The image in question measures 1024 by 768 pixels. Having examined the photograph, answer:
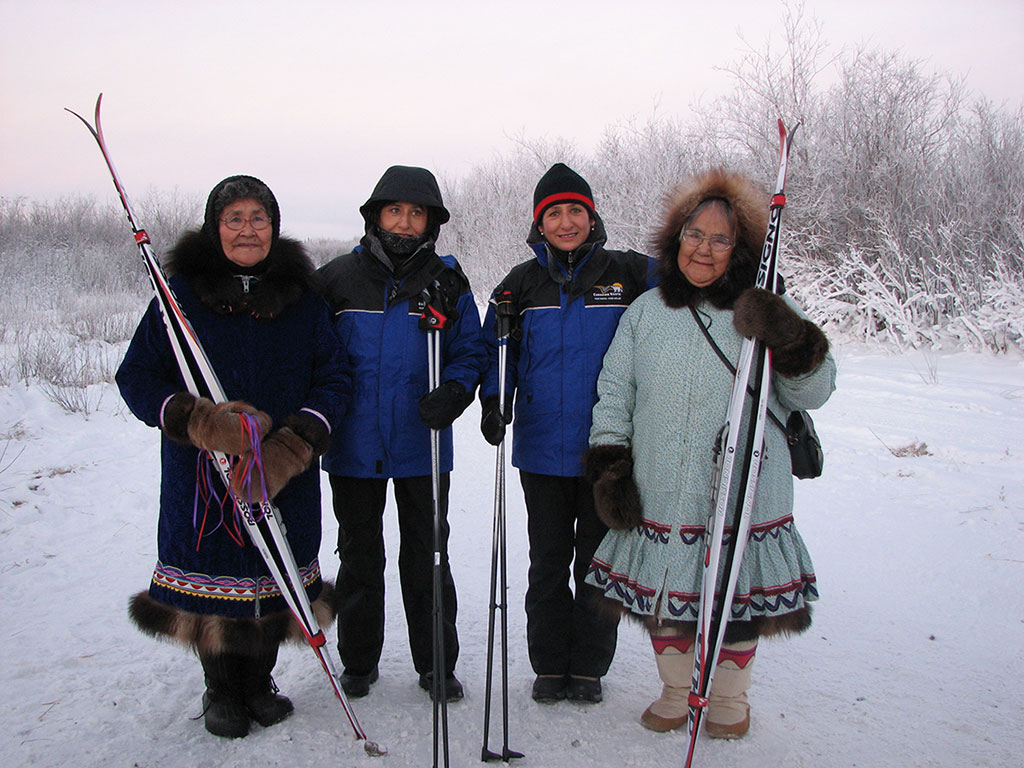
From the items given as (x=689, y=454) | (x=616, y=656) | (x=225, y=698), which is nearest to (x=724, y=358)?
(x=689, y=454)

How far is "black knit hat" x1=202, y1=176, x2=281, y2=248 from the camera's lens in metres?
2.50

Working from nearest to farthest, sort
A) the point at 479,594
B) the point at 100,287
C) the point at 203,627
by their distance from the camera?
1. the point at 203,627
2. the point at 479,594
3. the point at 100,287

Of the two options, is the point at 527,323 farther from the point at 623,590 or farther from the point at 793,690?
the point at 793,690

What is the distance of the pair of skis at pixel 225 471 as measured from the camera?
2.35 m

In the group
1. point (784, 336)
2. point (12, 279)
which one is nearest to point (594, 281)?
point (784, 336)

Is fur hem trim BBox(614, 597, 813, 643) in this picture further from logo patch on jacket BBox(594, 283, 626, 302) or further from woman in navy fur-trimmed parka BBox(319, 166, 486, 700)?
logo patch on jacket BBox(594, 283, 626, 302)

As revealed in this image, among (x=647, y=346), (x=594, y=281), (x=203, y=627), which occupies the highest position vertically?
(x=594, y=281)

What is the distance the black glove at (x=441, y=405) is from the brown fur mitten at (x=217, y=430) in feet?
2.19

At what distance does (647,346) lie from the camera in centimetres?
258

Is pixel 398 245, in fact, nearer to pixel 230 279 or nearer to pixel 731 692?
pixel 230 279

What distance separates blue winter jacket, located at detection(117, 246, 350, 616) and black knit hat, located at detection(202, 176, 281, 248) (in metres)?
0.22

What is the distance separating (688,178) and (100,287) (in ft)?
51.6

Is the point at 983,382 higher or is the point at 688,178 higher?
the point at 688,178

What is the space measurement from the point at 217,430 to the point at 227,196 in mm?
880
